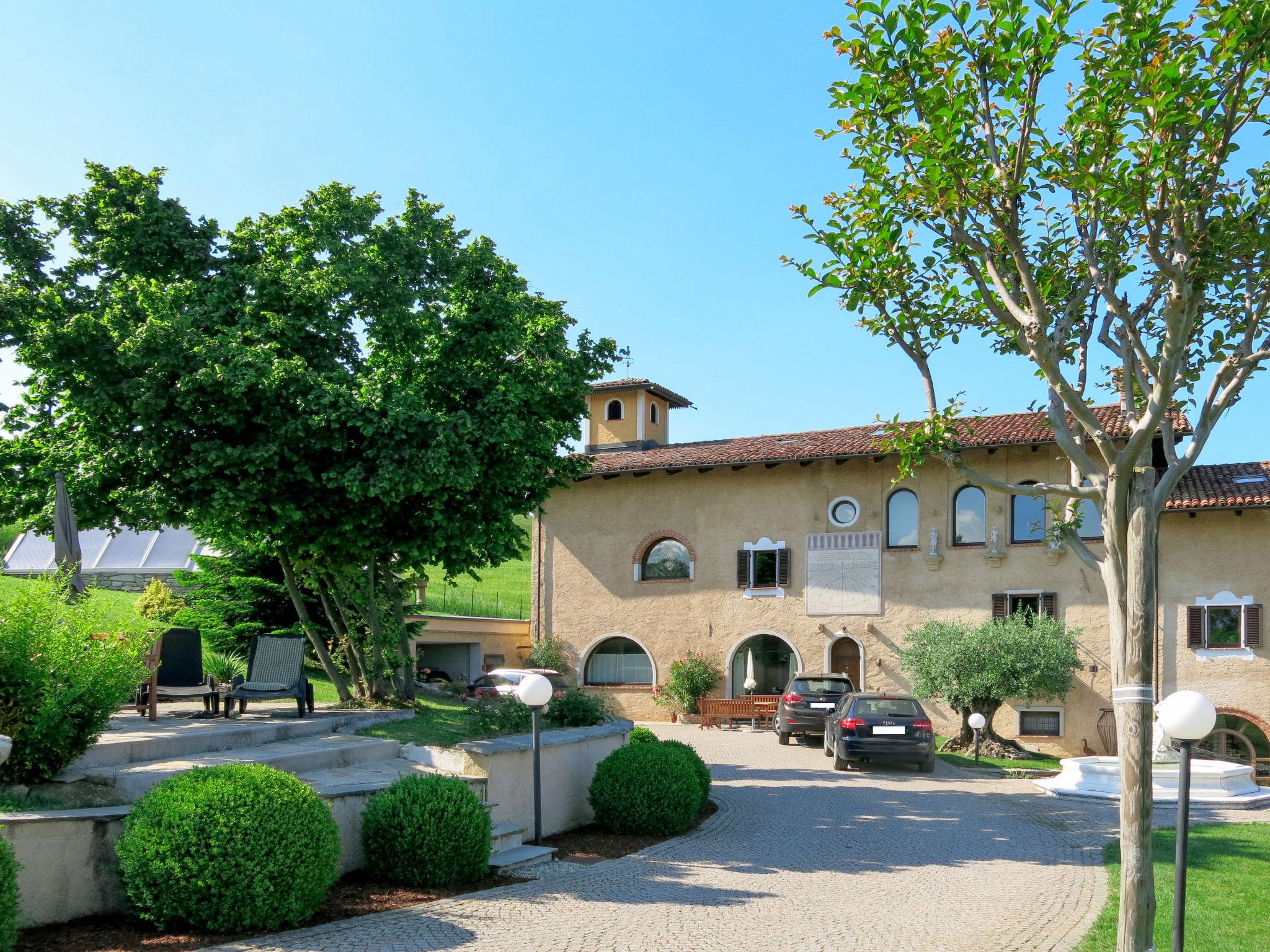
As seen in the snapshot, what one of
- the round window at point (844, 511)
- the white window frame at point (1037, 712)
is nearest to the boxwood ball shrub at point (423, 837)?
the white window frame at point (1037, 712)

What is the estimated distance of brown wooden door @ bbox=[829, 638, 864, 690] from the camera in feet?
85.3

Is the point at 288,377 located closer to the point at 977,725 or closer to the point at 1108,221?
the point at 1108,221

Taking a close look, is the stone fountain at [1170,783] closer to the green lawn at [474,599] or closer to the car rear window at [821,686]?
the car rear window at [821,686]

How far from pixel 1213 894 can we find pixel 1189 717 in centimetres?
370

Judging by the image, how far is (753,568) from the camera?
2711 cm

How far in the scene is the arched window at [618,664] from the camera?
2823 cm

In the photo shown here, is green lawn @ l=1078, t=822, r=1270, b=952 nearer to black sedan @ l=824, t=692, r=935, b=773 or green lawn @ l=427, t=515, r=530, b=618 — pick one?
black sedan @ l=824, t=692, r=935, b=773

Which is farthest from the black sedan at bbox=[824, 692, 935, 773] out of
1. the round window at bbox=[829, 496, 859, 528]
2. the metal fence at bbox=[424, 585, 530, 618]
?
the metal fence at bbox=[424, 585, 530, 618]

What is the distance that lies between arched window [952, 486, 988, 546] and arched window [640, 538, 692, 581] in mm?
6660

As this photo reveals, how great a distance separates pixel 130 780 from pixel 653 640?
20577mm

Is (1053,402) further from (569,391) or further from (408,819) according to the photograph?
(569,391)

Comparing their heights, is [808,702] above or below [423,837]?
below

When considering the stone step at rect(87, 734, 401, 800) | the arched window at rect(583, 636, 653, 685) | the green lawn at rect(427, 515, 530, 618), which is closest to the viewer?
the stone step at rect(87, 734, 401, 800)

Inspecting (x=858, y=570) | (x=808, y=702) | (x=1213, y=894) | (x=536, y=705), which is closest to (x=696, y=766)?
(x=536, y=705)
